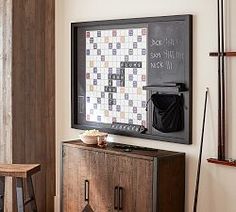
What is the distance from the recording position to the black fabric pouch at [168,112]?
4230 millimetres

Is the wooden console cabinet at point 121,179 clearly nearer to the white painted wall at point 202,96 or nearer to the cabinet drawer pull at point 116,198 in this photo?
the cabinet drawer pull at point 116,198

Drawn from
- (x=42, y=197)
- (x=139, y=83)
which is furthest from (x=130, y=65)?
(x=42, y=197)

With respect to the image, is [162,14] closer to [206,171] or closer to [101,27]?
[101,27]

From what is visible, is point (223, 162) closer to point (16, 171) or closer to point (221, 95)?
point (221, 95)

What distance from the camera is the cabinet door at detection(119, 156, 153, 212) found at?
4.04 metres

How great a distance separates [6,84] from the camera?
506 centimetres

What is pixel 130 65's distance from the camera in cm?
461

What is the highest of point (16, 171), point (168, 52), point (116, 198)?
point (168, 52)

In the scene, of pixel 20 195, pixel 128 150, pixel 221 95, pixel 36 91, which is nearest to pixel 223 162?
pixel 221 95

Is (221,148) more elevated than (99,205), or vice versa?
(221,148)

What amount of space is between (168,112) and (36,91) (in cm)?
160

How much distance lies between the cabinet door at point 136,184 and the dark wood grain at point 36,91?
4.35 ft

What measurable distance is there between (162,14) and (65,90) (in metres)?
1.44

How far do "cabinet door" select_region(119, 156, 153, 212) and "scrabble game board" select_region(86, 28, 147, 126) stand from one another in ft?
1.66
